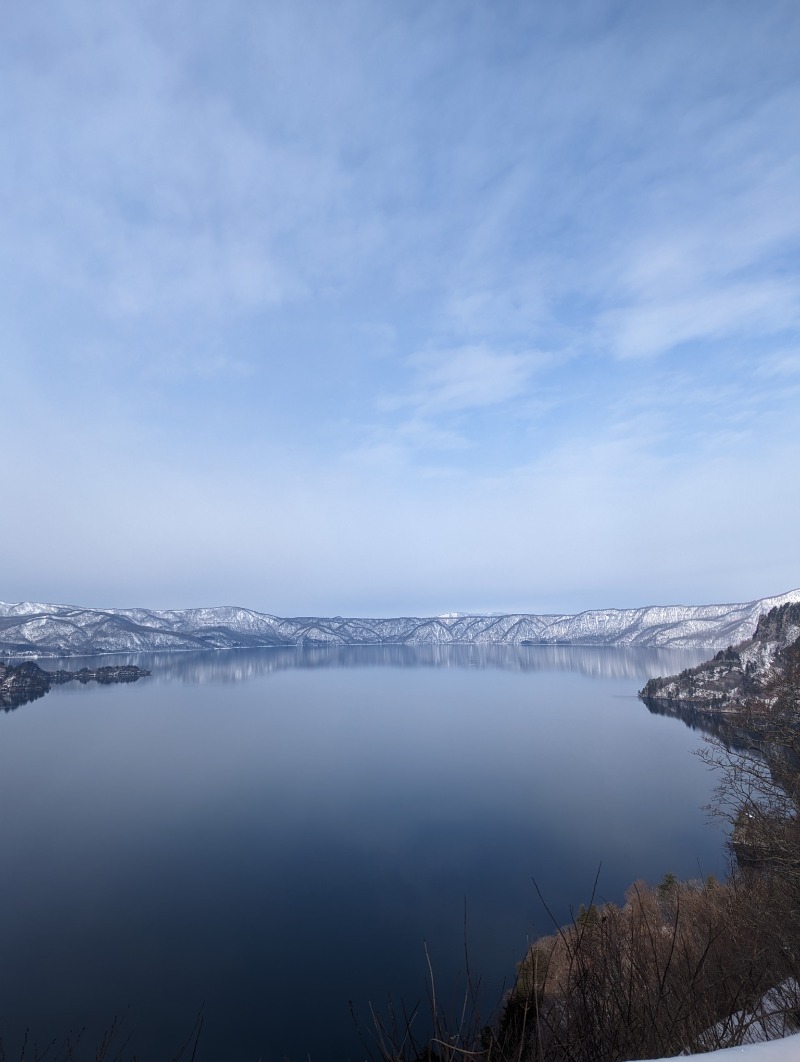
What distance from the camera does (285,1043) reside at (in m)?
17.7

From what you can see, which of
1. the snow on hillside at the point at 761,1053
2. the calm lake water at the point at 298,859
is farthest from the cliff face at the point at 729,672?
the snow on hillside at the point at 761,1053

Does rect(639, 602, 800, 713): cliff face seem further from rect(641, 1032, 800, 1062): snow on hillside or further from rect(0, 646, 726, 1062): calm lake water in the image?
rect(641, 1032, 800, 1062): snow on hillside

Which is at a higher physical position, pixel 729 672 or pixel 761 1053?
pixel 761 1053

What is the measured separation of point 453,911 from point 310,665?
16570cm

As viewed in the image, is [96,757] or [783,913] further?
[96,757]

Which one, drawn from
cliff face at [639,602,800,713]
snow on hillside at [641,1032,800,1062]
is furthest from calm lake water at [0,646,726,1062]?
cliff face at [639,602,800,713]

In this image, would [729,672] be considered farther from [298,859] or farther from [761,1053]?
[761,1053]

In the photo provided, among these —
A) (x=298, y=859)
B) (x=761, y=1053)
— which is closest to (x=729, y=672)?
(x=298, y=859)

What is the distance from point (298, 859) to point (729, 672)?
88293mm

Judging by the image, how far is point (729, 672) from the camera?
3607 inches

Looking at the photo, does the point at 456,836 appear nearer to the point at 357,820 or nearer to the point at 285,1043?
the point at 357,820

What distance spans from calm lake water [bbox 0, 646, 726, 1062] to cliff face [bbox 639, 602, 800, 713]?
22322 millimetres

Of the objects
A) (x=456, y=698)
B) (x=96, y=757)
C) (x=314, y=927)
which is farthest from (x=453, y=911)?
(x=456, y=698)

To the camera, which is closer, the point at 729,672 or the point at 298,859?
the point at 298,859
